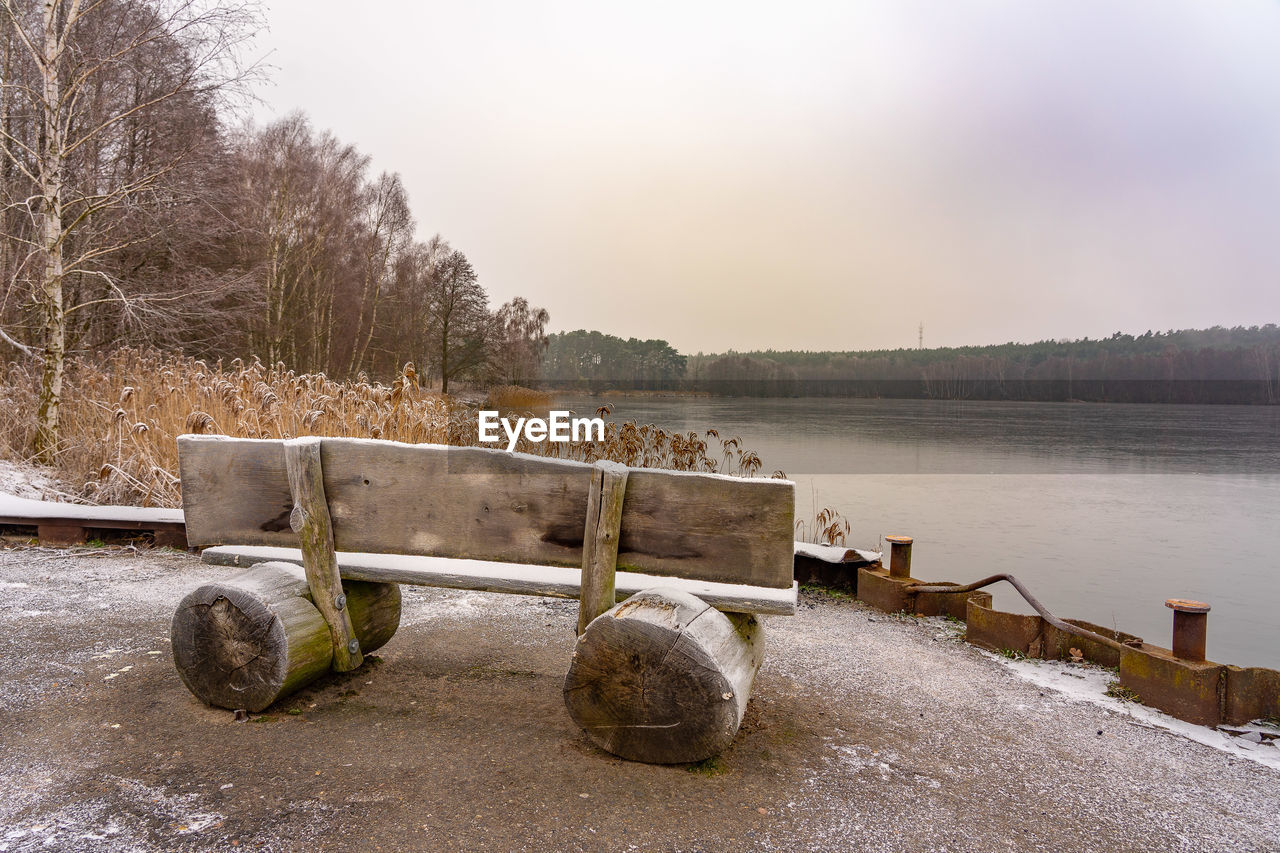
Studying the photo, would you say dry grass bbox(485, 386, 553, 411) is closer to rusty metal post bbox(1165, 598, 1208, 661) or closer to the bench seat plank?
the bench seat plank

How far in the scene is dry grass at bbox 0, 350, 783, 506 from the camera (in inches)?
257

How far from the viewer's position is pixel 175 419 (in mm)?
6770

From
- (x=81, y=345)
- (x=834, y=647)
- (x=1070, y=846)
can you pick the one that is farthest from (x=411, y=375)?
(x=81, y=345)

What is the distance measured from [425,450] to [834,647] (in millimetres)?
2341

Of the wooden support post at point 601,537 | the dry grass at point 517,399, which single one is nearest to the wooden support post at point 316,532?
the wooden support post at point 601,537

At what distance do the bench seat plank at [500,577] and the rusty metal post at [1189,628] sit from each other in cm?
178

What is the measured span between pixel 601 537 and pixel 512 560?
345 mm

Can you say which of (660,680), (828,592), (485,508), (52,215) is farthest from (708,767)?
(52,215)

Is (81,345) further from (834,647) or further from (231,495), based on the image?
(834,647)

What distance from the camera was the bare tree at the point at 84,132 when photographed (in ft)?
23.9

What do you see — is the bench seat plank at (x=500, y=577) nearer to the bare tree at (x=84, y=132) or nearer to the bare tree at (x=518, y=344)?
the bare tree at (x=84, y=132)

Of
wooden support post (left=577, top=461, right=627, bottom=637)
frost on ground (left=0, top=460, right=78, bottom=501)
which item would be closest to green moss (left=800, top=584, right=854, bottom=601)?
wooden support post (left=577, top=461, right=627, bottom=637)

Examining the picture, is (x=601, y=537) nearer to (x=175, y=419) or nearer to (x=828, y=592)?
(x=828, y=592)

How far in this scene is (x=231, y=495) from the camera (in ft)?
8.62
